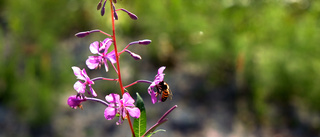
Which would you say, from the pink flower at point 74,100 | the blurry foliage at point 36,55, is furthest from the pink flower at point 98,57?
the blurry foliage at point 36,55

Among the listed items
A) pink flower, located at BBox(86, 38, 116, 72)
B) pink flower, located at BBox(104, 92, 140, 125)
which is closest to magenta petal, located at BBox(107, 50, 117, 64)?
pink flower, located at BBox(86, 38, 116, 72)

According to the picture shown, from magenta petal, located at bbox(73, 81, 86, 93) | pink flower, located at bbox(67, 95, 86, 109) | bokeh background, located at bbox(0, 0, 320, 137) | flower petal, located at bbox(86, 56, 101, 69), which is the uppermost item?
flower petal, located at bbox(86, 56, 101, 69)

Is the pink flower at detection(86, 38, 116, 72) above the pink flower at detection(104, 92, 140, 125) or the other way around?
above

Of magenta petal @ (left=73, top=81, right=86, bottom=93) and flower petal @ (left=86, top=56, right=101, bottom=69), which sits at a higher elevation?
flower petal @ (left=86, top=56, right=101, bottom=69)

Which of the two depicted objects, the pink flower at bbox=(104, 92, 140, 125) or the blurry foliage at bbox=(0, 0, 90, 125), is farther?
the blurry foliage at bbox=(0, 0, 90, 125)

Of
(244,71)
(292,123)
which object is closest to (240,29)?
(244,71)

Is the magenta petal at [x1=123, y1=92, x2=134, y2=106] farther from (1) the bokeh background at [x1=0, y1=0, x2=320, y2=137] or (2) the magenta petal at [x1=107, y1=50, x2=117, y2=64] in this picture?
(1) the bokeh background at [x1=0, y1=0, x2=320, y2=137]

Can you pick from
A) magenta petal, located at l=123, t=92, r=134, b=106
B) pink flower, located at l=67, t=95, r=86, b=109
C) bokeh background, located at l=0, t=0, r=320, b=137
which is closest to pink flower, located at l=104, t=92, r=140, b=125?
magenta petal, located at l=123, t=92, r=134, b=106

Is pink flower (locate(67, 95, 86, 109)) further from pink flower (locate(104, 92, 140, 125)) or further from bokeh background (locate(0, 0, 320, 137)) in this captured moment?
bokeh background (locate(0, 0, 320, 137))

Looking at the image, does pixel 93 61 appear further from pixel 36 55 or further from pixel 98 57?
pixel 36 55

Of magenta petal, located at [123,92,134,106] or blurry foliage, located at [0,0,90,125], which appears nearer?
magenta petal, located at [123,92,134,106]
